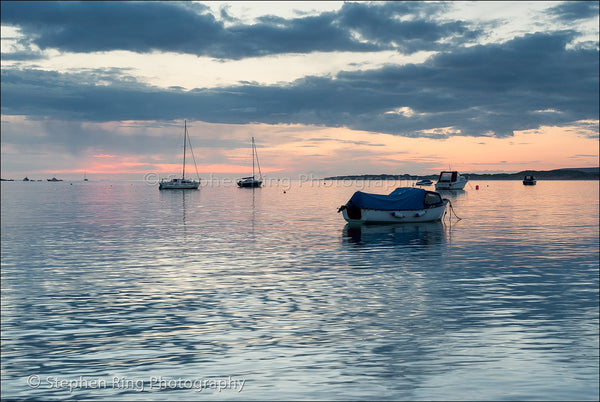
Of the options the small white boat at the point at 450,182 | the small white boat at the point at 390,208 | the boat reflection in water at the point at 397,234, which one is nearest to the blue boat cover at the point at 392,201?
the small white boat at the point at 390,208

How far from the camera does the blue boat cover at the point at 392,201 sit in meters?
50.4

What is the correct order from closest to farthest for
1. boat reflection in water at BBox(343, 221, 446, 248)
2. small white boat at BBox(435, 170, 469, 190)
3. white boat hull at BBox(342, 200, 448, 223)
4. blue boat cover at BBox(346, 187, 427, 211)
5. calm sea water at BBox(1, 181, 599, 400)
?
calm sea water at BBox(1, 181, 599, 400)
boat reflection in water at BBox(343, 221, 446, 248)
blue boat cover at BBox(346, 187, 427, 211)
white boat hull at BBox(342, 200, 448, 223)
small white boat at BBox(435, 170, 469, 190)

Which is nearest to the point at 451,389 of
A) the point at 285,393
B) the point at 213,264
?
the point at 285,393

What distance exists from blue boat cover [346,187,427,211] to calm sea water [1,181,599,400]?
15297 millimetres

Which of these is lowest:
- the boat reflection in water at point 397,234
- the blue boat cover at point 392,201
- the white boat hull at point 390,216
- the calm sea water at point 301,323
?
the boat reflection in water at point 397,234

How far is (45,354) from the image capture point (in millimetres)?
13703

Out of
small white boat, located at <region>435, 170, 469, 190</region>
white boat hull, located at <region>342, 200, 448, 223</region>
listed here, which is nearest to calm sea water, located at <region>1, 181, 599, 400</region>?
white boat hull, located at <region>342, 200, 448, 223</region>

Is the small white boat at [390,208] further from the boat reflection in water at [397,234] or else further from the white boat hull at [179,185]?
the white boat hull at [179,185]

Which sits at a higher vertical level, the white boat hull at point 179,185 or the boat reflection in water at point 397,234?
the white boat hull at point 179,185

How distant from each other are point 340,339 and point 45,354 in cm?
725

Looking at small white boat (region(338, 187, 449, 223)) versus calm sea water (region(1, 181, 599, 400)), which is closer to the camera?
calm sea water (region(1, 181, 599, 400))

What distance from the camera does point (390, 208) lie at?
50.7m

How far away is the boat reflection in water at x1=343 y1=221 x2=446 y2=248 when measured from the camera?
1533 inches

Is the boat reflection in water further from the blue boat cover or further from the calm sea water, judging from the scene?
the calm sea water
